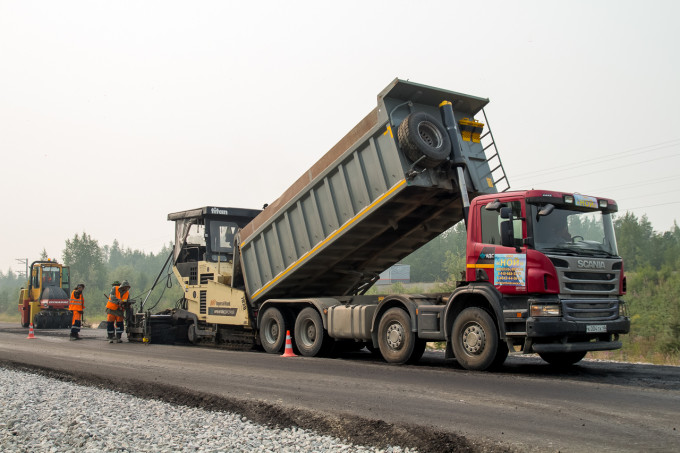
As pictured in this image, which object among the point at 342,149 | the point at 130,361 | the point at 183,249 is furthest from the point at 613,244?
the point at 183,249

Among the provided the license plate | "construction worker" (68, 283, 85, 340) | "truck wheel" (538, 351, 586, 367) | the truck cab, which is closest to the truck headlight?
the truck cab

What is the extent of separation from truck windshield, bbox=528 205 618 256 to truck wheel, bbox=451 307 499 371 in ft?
4.12

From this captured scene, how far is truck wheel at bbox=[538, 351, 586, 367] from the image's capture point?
9.90 meters

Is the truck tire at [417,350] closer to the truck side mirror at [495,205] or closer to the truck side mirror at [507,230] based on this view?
the truck side mirror at [507,230]

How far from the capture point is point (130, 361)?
37.6ft

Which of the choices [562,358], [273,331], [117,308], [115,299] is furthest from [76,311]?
[562,358]

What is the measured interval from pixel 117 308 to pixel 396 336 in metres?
9.27

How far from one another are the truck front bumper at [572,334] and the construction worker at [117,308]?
11.5 meters

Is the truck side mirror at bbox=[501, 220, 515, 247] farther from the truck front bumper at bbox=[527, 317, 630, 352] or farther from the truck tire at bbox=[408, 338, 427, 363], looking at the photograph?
the truck tire at bbox=[408, 338, 427, 363]

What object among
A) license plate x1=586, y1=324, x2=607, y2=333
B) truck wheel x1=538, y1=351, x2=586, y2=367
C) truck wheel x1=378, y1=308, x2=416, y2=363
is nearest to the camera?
license plate x1=586, y1=324, x2=607, y2=333

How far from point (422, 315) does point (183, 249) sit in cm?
767

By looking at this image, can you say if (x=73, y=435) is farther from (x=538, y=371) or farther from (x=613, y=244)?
(x=613, y=244)

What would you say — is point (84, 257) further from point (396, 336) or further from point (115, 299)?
point (396, 336)

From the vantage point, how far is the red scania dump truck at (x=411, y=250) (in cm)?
872
